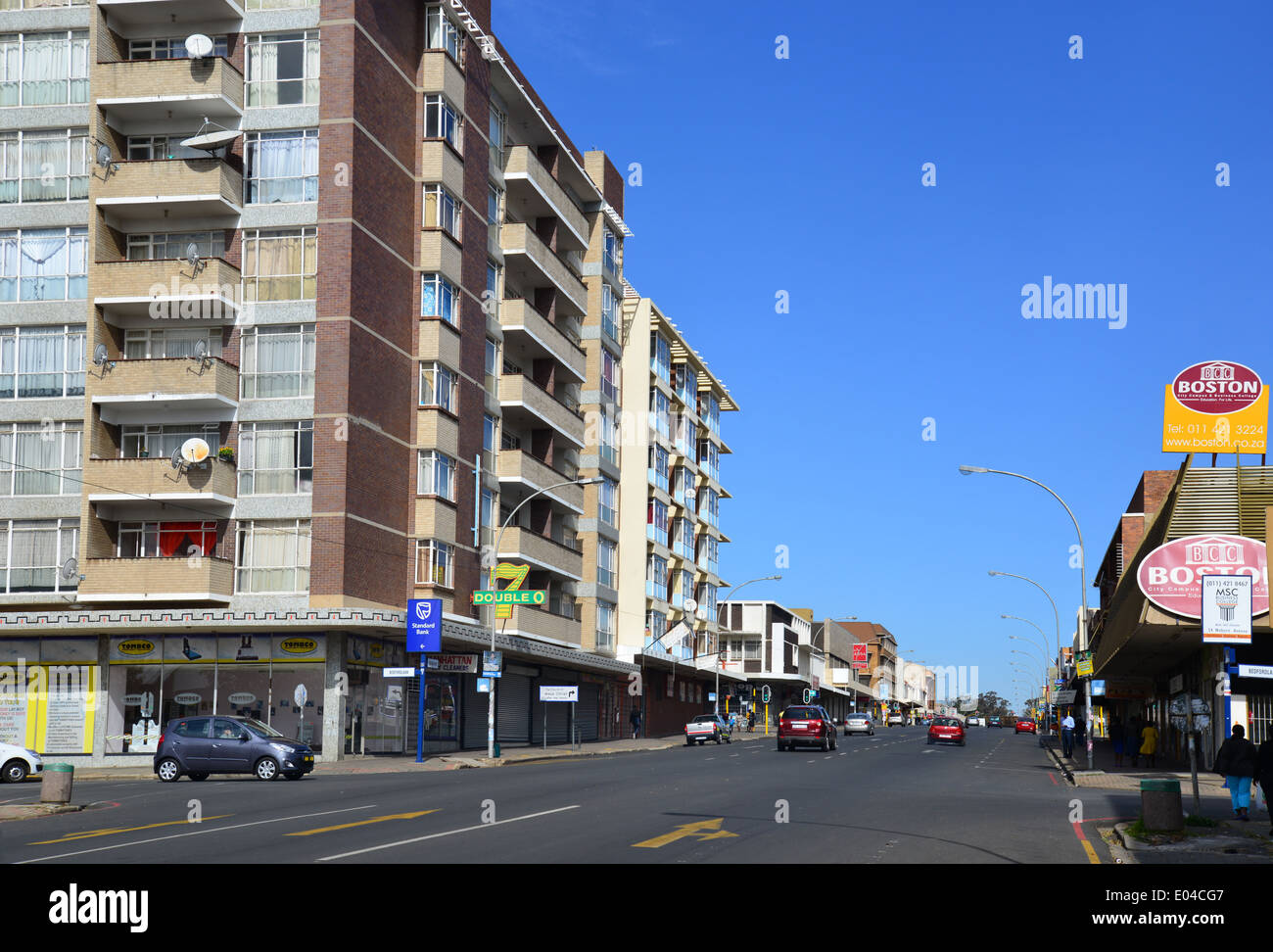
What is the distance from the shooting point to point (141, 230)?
43.1 metres

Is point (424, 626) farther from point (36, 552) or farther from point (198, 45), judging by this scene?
point (198, 45)

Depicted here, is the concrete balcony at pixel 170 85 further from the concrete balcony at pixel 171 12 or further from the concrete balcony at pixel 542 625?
the concrete balcony at pixel 542 625

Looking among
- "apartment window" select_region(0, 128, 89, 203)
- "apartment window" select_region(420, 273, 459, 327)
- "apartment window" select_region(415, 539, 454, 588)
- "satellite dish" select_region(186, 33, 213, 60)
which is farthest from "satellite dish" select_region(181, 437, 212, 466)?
"satellite dish" select_region(186, 33, 213, 60)

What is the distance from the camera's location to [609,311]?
66.5 metres

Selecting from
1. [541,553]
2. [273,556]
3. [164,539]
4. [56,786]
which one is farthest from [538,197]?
[56,786]

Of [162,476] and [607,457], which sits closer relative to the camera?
[162,476]

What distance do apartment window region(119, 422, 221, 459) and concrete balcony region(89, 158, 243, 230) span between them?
6.53 meters

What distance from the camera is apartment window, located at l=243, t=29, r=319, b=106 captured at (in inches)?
1667

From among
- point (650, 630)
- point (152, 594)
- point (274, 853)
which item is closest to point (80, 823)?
point (274, 853)

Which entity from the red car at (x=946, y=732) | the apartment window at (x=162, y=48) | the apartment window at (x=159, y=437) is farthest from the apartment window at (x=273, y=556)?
the red car at (x=946, y=732)

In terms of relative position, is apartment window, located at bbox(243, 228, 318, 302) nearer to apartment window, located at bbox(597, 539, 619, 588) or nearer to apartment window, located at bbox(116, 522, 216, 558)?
apartment window, located at bbox(116, 522, 216, 558)

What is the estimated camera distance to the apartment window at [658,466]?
245ft
